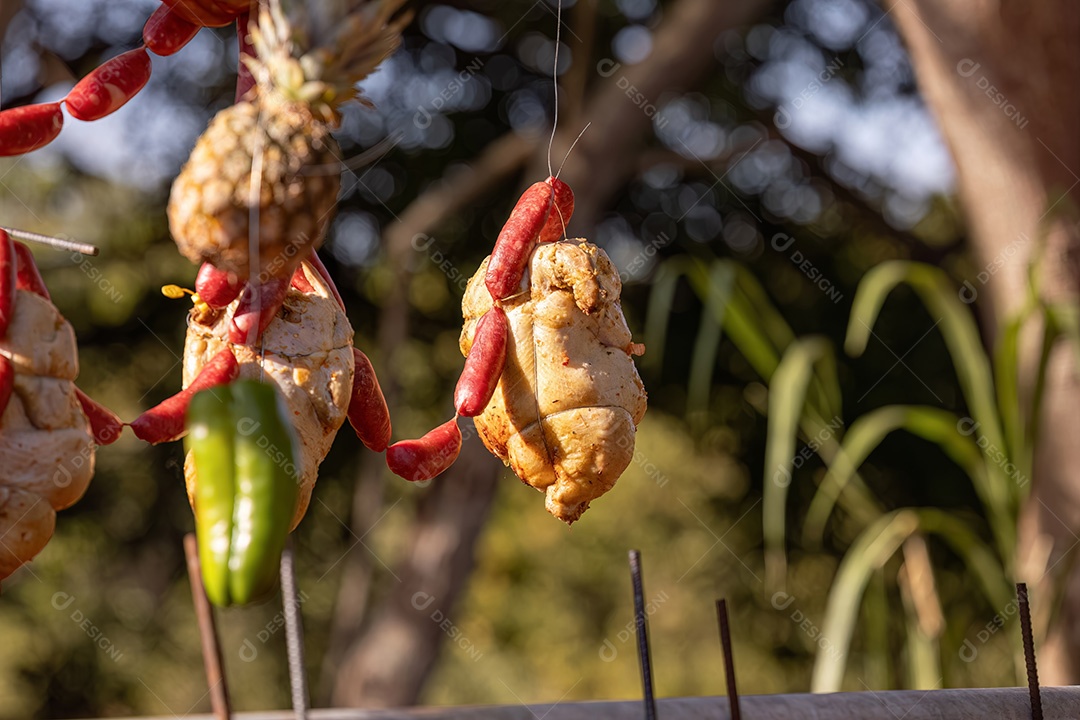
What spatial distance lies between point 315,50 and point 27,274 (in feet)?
0.52

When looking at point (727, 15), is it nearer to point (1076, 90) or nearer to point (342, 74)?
point (1076, 90)

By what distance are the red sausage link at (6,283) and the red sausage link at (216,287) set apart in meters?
0.07

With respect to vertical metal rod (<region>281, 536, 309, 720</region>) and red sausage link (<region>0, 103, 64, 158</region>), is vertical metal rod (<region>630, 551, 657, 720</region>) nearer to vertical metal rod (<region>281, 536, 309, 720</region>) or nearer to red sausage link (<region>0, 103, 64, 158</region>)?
vertical metal rod (<region>281, 536, 309, 720</region>)

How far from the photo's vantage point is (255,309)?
0.47 meters

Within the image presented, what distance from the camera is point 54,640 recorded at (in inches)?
104

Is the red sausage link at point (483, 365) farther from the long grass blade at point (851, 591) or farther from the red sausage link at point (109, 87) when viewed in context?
the long grass blade at point (851, 591)

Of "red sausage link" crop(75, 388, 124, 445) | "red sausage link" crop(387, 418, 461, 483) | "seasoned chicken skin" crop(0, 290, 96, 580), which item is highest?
"red sausage link" crop(387, 418, 461, 483)

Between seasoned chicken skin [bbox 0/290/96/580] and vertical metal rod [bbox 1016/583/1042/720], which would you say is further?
vertical metal rod [bbox 1016/583/1042/720]

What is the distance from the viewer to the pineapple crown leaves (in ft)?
1.35

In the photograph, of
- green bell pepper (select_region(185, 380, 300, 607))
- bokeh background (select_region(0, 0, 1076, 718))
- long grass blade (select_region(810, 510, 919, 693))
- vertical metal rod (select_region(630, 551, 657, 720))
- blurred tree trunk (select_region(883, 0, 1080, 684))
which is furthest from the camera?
bokeh background (select_region(0, 0, 1076, 718))

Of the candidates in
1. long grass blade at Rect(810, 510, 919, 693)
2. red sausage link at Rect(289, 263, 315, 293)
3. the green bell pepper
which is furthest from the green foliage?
the green bell pepper

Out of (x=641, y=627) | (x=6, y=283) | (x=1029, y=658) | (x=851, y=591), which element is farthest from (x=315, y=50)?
(x=851, y=591)

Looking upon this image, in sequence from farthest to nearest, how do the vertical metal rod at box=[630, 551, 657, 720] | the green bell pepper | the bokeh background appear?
the bokeh background, the vertical metal rod at box=[630, 551, 657, 720], the green bell pepper

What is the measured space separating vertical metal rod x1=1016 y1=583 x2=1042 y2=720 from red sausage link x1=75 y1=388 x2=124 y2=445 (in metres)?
0.44
